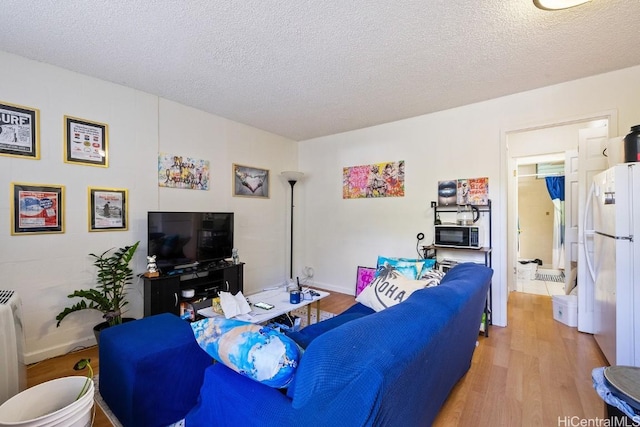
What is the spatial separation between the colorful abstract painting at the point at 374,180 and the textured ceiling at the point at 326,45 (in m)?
1.02

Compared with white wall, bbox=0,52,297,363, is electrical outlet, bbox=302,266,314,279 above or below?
below

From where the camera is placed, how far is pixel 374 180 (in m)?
3.96

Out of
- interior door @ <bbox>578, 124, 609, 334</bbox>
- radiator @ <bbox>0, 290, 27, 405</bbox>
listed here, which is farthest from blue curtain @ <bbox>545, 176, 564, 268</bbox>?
radiator @ <bbox>0, 290, 27, 405</bbox>


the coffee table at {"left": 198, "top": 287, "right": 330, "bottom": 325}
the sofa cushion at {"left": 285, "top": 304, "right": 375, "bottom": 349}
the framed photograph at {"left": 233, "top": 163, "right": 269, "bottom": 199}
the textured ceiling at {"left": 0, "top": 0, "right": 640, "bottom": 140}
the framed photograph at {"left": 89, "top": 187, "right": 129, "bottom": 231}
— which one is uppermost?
the textured ceiling at {"left": 0, "top": 0, "right": 640, "bottom": 140}

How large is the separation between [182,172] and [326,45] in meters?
2.18

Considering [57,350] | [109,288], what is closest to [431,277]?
[109,288]

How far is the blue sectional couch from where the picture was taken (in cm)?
76

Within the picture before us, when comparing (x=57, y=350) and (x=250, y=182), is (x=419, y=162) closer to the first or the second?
(x=250, y=182)

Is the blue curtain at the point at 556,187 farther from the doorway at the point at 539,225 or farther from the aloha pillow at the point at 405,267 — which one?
the aloha pillow at the point at 405,267

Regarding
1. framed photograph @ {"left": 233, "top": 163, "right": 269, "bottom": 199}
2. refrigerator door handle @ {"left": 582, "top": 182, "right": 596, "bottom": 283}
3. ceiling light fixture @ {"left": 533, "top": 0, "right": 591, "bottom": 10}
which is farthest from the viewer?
framed photograph @ {"left": 233, "top": 163, "right": 269, "bottom": 199}

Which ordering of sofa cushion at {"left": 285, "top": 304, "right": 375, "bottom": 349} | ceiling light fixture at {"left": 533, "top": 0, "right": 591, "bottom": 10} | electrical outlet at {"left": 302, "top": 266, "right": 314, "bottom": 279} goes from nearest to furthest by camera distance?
sofa cushion at {"left": 285, "top": 304, "right": 375, "bottom": 349}, ceiling light fixture at {"left": 533, "top": 0, "right": 591, "bottom": 10}, electrical outlet at {"left": 302, "top": 266, "right": 314, "bottom": 279}

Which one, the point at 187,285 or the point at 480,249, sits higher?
the point at 480,249

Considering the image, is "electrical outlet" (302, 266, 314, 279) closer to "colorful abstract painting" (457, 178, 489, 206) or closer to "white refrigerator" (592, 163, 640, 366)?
"colorful abstract painting" (457, 178, 489, 206)

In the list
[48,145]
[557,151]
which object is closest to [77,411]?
[48,145]
